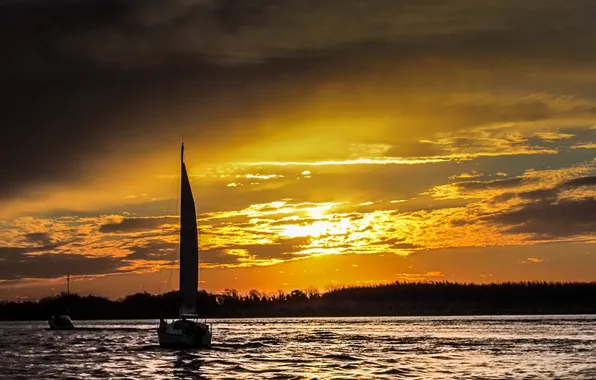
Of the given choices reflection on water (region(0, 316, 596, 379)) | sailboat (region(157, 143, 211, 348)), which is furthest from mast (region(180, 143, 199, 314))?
reflection on water (region(0, 316, 596, 379))

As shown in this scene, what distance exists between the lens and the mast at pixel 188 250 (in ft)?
307

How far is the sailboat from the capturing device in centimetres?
9356

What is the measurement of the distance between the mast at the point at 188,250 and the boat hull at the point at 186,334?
2.51m

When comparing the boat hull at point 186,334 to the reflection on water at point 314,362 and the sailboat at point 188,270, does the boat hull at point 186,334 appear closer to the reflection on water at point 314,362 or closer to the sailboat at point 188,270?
the sailboat at point 188,270

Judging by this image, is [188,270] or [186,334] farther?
[186,334]

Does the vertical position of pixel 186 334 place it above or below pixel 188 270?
below

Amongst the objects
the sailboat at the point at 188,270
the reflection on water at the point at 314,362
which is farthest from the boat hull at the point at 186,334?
the reflection on water at the point at 314,362

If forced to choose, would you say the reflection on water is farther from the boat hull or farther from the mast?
the mast

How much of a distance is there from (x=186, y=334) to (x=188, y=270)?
7.62 meters

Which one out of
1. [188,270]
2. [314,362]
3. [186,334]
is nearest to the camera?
[314,362]

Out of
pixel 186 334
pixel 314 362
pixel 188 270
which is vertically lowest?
pixel 314 362

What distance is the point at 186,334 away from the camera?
3750 inches

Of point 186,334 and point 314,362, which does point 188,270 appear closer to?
point 186,334

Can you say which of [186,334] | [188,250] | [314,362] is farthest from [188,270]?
[314,362]
